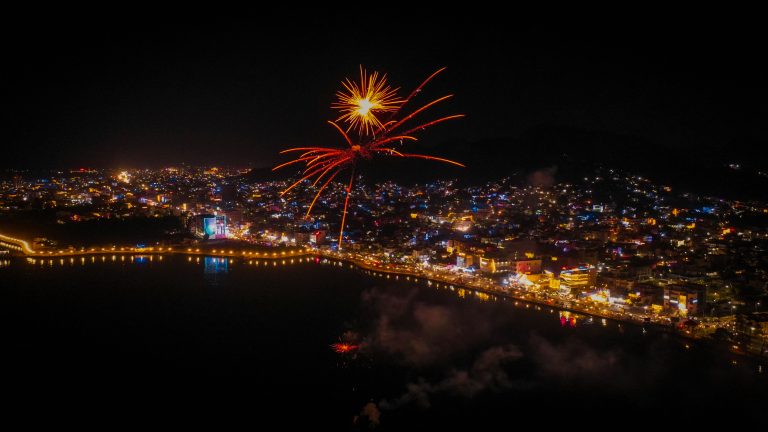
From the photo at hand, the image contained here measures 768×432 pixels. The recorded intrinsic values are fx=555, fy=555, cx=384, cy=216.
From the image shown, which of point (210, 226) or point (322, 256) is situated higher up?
point (210, 226)

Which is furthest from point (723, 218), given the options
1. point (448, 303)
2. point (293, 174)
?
point (293, 174)

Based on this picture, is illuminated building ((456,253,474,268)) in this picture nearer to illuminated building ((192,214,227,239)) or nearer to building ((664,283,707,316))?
building ((664,283,707,316))

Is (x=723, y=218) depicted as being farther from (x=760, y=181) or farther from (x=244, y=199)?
(x=244, y=199)

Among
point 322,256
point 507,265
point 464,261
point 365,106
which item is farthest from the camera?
point 322,256

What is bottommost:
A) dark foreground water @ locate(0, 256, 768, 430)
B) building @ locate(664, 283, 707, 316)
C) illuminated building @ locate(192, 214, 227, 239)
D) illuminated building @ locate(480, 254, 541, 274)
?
dark foreground water @ locate(0, 256, 768, 430)

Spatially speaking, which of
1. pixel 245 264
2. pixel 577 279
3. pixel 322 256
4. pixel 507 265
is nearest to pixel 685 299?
pixel 577 279

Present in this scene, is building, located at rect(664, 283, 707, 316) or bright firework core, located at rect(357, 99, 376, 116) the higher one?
bright firework core, located at rect(357, 99, 376, 116)

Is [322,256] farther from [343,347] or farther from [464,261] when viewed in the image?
[343,347]

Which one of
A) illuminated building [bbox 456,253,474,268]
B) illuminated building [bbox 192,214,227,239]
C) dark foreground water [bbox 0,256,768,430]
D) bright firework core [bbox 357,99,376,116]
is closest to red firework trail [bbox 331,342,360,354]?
dark foreground water [bbox 0,256,768,430]
